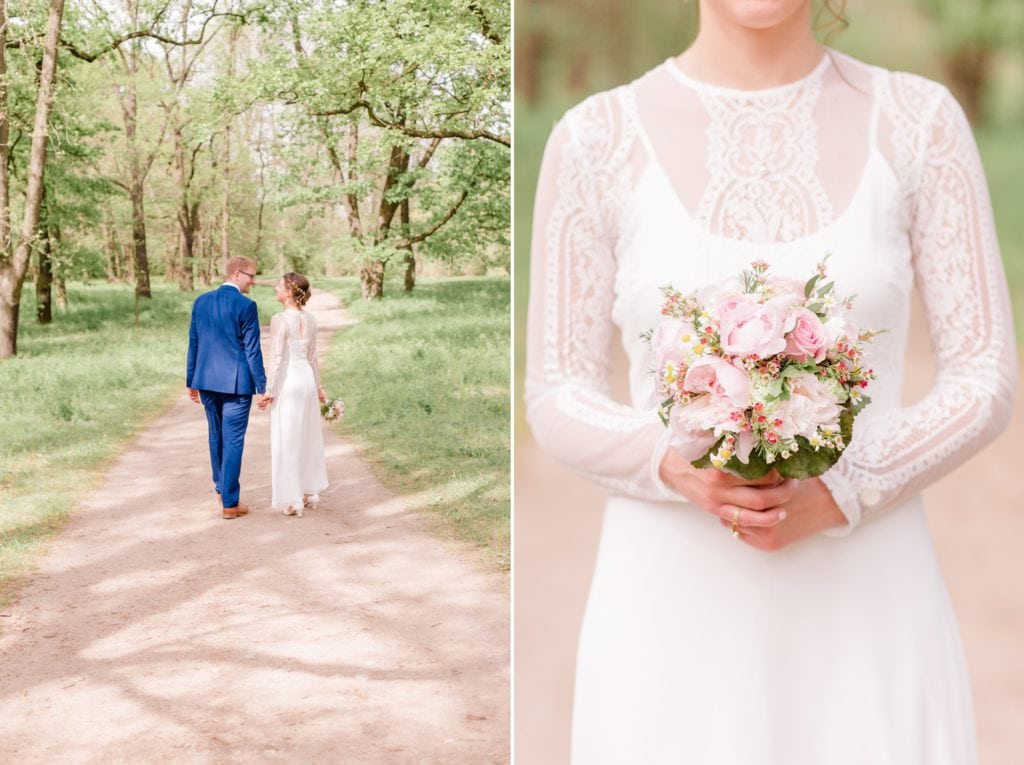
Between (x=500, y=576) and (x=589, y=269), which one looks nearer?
(x=589, y=269)

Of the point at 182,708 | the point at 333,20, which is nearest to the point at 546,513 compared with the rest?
the point at 182,708

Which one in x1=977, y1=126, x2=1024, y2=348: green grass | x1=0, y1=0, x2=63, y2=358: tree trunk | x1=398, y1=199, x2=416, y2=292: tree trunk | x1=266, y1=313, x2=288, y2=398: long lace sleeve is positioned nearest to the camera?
x1=977, y1=126, x2=1024, y2=348: green grass

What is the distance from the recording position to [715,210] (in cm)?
139

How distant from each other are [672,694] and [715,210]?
68cm

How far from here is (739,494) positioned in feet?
4.03

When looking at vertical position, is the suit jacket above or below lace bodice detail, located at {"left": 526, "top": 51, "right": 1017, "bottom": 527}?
below

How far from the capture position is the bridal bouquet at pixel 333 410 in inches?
140

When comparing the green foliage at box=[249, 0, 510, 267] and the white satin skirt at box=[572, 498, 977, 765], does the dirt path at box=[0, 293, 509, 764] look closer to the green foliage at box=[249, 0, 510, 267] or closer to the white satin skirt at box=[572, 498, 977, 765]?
the green foliage at box=[249, 0, 510, 267]

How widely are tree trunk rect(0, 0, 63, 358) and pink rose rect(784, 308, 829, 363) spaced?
2.76 m

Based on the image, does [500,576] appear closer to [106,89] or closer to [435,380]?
[435,380]

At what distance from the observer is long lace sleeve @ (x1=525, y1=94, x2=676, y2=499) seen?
1335 millimetres

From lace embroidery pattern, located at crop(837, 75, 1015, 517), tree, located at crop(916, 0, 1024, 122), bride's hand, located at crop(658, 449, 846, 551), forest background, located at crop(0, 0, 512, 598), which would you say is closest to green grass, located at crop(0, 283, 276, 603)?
forest background, located at crop(0, 0, 512, 598)

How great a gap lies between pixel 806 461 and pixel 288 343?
255cm

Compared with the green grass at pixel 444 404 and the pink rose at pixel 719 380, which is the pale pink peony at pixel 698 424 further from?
the green grass at pixel 444 404
